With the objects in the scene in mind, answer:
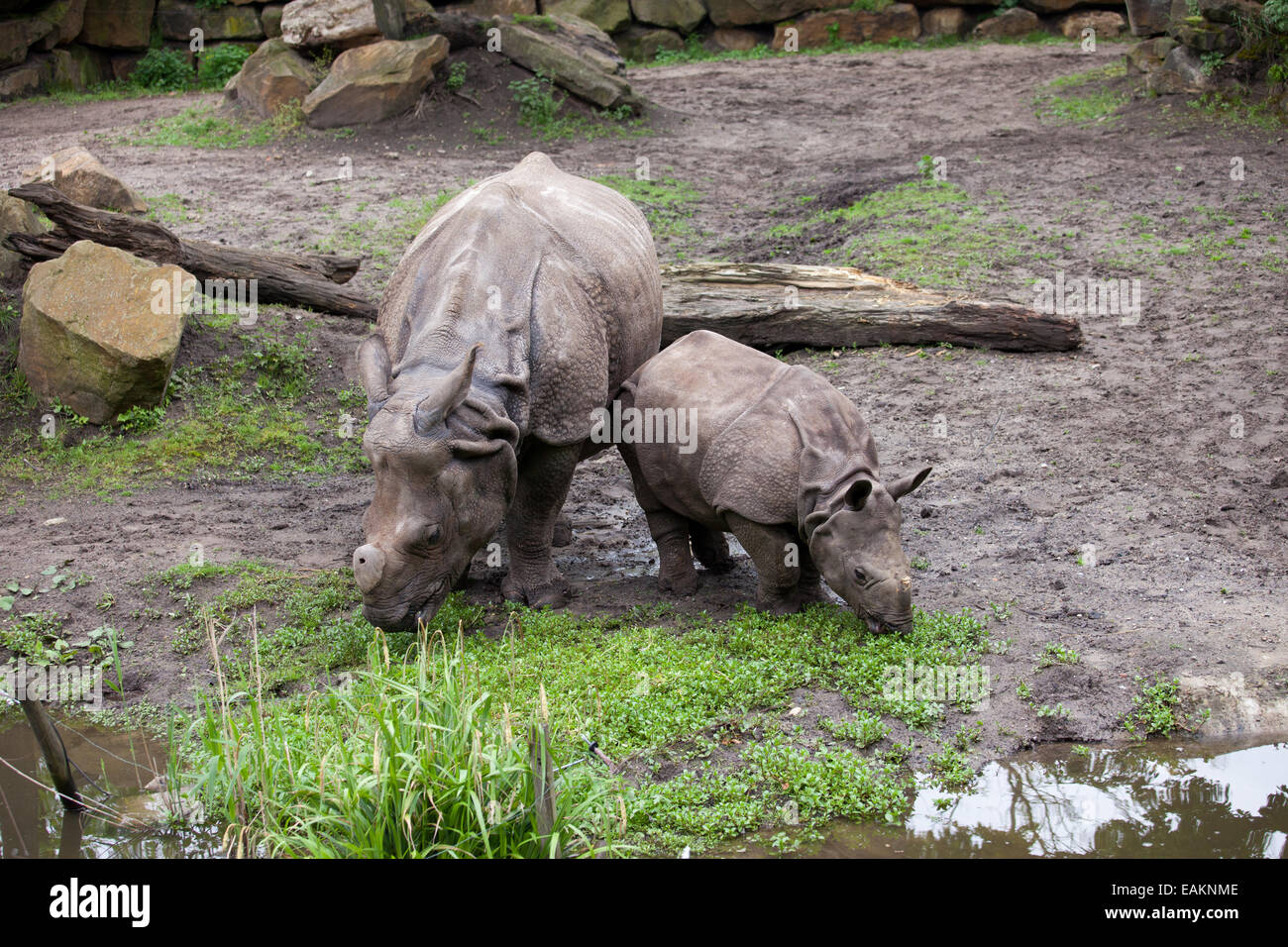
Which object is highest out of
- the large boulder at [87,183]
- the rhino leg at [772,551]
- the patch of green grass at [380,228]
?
the large boulder at [87,183]

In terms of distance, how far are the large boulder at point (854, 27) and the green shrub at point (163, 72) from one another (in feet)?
32.0

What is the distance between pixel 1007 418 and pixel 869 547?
340cm

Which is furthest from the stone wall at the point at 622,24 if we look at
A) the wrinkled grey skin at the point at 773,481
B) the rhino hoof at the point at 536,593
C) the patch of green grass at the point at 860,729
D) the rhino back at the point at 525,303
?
the patch of green grass at the point at 860,729

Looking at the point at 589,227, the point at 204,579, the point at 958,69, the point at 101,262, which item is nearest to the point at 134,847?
the point at 204,579

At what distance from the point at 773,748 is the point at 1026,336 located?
5.75m

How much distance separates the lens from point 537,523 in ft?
22.4

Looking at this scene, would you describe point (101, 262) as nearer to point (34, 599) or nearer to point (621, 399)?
point (34, 599)

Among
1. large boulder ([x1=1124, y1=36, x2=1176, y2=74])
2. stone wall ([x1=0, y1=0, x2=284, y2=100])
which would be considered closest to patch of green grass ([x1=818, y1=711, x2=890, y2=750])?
large boulder ([x1=1124, y1=36, x2=1176, y2=74])

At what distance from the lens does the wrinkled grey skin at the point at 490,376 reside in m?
5.75

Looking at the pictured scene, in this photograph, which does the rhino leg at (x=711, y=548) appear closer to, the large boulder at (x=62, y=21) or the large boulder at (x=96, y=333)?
the large boulder at (x=96, y=333)

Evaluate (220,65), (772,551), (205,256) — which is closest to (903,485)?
(772,551)

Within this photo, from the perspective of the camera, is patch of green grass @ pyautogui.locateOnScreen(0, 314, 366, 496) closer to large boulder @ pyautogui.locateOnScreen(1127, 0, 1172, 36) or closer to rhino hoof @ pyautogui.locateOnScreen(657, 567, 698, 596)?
rhino hoof @ pyautogui.locateOnScreen(657, 567, 698, 596)

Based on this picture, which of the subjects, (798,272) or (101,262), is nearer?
(101,262)

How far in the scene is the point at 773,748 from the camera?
17.5ft
